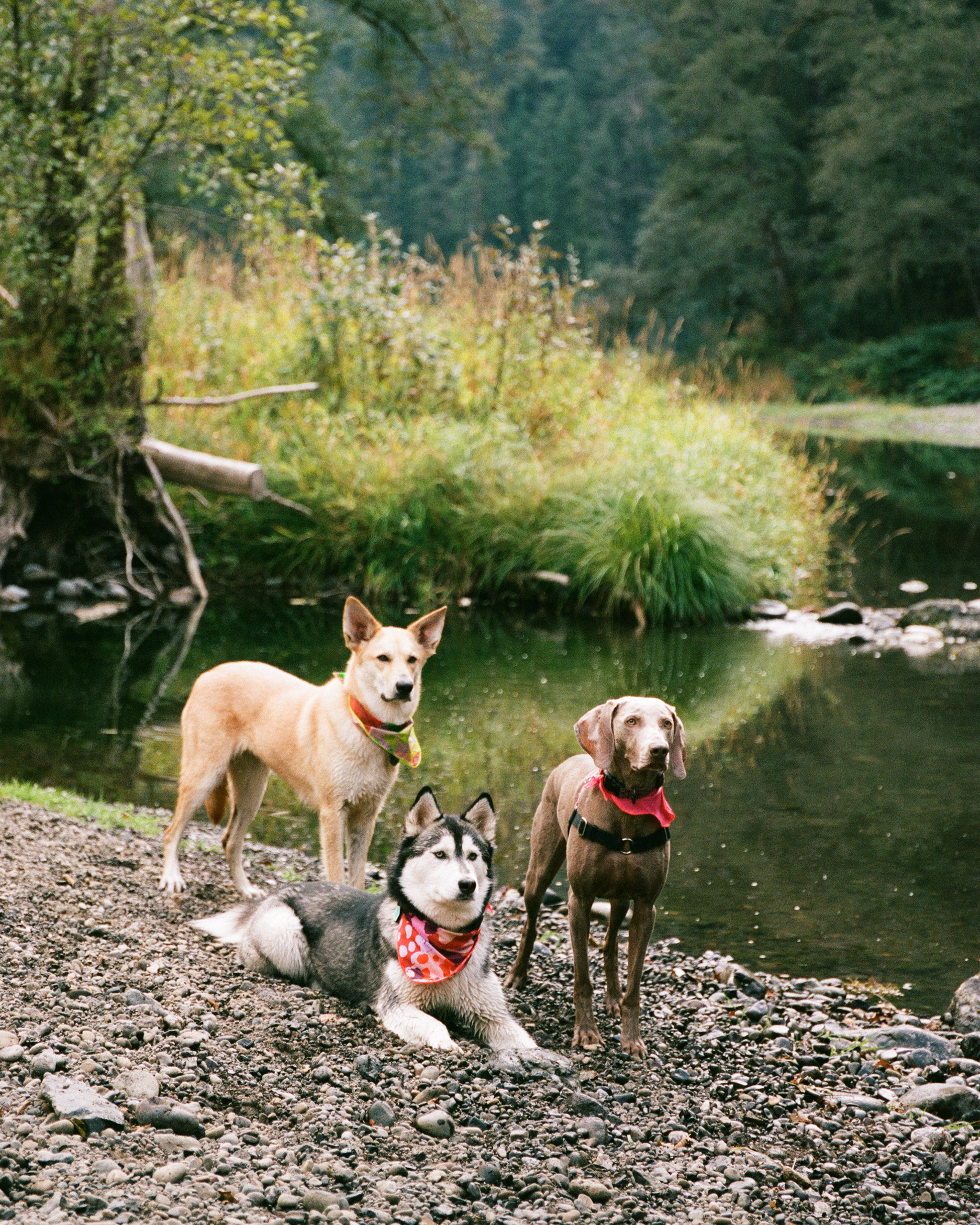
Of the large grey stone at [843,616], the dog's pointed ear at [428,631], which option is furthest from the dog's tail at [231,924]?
the large grey stone at [843,616]

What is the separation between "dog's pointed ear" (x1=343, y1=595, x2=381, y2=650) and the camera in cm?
525

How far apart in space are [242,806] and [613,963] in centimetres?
200

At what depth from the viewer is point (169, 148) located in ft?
40.1

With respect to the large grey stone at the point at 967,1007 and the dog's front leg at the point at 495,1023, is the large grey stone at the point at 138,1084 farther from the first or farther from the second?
the large grey stone at the point at 967,1007

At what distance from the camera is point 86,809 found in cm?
659

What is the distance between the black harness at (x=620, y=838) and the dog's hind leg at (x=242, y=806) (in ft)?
6.53

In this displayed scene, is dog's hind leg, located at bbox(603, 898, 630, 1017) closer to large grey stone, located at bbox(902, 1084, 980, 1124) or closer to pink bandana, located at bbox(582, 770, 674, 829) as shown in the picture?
A: pink bandana, located at bbox(582, 770, 674, 829)

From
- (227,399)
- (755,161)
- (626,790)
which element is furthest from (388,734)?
(755,161)

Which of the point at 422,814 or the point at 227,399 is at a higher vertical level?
the point at 227,399

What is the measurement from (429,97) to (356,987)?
2417cm

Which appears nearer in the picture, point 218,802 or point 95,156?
point 218,802

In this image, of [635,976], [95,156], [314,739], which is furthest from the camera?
[95,156]

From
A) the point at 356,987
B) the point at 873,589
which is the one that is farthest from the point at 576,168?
the point at 356,987

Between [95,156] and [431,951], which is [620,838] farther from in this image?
[95,156]
